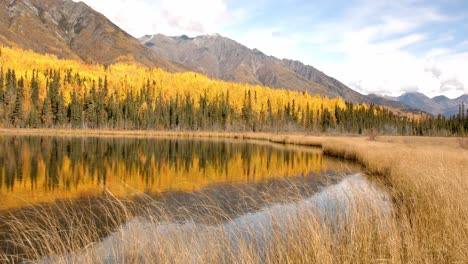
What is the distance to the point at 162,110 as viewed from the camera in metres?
122

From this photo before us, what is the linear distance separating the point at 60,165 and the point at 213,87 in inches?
5200

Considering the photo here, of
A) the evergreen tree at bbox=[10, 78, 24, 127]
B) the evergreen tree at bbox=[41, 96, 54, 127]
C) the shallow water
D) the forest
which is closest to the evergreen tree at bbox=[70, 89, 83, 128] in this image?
the forest

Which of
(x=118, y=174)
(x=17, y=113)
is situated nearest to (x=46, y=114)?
(x=17, y=113)

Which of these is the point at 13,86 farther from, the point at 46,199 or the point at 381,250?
the point at 381,250

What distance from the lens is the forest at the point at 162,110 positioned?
10481 centimetres

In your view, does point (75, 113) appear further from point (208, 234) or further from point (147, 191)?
point (208, 234)

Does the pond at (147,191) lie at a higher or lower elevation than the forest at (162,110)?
lower

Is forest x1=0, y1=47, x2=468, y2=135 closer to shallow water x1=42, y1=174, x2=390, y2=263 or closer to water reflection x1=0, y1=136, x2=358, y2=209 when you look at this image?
water reflection x1=0, y1=136, x2=358, y2=209

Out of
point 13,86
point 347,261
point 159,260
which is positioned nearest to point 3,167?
point 159,260

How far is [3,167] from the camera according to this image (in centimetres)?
2561

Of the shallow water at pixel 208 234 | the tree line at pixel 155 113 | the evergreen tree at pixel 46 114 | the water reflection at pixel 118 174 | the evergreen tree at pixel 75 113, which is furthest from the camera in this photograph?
the evergreen tree at pixel 75 113

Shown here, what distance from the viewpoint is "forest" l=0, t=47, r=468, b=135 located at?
105 m

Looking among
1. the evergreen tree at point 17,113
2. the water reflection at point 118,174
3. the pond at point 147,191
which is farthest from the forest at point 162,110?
the pond at point 147,191

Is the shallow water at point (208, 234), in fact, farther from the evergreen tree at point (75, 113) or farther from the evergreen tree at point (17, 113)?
the evergreen tree at point (75, 113)
